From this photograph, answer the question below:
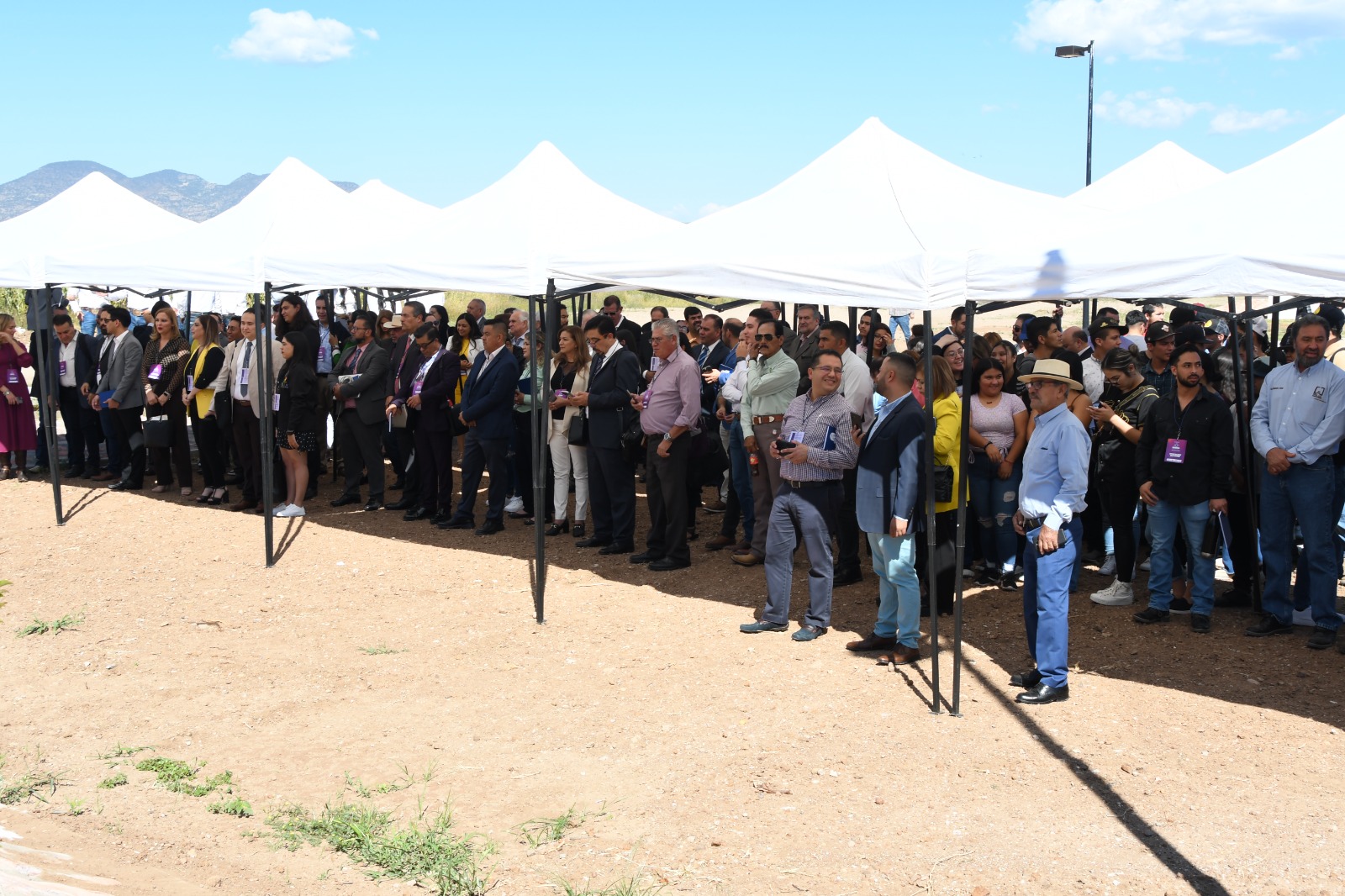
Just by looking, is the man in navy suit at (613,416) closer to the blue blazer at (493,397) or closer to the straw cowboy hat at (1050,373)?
the blue blazer at (493,397)

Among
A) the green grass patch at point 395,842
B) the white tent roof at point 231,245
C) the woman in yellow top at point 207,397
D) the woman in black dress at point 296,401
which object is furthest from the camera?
the woman in yellow top at point 207,397

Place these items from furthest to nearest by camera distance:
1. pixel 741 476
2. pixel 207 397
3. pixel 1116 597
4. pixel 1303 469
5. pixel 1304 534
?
pixel 207 397, pixel 741 476, pixel 1116 597, pixel 1304 534, pixel 1303 469

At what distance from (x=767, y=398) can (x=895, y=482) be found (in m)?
1.85

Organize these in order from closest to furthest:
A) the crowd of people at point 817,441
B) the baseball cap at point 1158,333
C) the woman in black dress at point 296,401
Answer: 1. the crowd of people at point 817,441
2. the baseball cap at point 1158,333
3. the woman in black dress at point 296,401

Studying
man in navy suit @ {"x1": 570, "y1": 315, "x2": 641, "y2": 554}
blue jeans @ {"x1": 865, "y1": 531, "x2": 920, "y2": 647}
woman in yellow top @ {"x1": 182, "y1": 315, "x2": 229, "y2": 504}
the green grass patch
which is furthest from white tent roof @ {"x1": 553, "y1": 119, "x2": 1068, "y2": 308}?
woman in yellow top @ {"x1": 182, "y1": 315, "x2": 229, "y2": 504}

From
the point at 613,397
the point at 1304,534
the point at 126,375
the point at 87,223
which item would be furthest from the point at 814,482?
the point at 87,223

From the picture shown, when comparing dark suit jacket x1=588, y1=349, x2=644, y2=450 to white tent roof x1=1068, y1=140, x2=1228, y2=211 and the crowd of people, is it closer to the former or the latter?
the crowd of people

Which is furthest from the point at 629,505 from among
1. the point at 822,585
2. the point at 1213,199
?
the point at 1213,199

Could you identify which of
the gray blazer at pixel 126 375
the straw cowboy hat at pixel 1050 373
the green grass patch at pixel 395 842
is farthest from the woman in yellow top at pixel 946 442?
the gray blazer at pixel 126 375

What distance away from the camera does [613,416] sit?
29.6ft

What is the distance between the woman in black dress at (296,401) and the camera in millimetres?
10227

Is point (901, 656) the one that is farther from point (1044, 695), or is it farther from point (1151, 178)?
point (1151, 178)

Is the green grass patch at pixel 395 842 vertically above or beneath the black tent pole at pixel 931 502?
beneath

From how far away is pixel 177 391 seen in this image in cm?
1145
